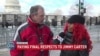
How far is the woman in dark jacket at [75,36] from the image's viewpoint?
6.83m

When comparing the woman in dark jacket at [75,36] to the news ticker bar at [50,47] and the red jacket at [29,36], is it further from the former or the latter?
the red jacket at [29,36]

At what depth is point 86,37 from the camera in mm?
6883

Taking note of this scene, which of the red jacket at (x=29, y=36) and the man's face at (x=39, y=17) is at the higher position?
the man's face at (x=39, y=17)

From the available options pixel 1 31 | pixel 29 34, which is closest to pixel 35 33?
pixel 29 34

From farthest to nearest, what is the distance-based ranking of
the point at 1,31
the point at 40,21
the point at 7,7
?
the point at 7,7
the point at 1,31
the point at 40,21

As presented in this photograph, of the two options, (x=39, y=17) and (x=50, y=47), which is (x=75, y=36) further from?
(x=39, y=17)

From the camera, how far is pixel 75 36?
22.6 feet

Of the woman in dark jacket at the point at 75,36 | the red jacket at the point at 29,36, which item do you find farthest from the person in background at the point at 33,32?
the woman in dark jacket at the point at 75,36

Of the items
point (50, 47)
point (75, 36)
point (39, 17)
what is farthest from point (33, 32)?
point (75, 36)

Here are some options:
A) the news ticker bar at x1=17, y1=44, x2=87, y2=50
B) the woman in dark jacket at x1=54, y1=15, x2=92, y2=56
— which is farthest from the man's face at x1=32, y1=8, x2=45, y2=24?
the woman in dark jacket at x1=54, y1=15, x2=92, y2=56

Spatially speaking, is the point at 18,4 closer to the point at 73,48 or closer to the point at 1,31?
the point at 1,31

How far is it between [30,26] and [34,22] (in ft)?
0.32

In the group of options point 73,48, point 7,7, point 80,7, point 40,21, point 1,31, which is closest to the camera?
point 40,21

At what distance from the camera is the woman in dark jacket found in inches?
269
